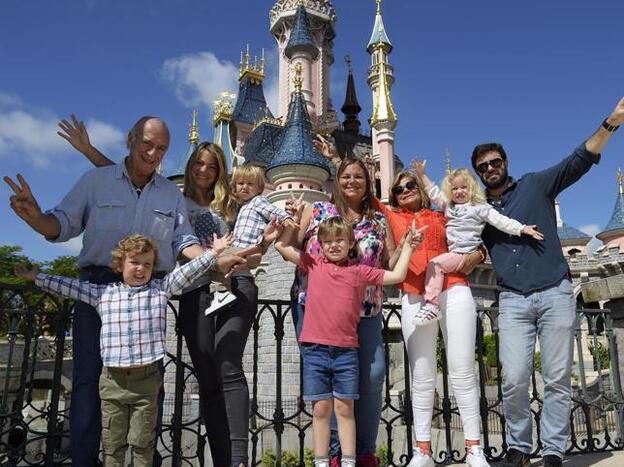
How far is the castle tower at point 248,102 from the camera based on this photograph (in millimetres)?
28094

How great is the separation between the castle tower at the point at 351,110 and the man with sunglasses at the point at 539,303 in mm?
34034

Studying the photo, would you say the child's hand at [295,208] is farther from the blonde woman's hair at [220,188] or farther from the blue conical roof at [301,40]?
the blue conical roof at [301,40]

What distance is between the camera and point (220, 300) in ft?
9.21

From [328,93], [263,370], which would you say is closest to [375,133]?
[328,93]

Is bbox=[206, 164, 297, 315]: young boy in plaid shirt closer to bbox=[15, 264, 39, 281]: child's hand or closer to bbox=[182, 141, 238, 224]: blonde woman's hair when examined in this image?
bbox=[182, 141, 238, 224]: blonde woman's hair

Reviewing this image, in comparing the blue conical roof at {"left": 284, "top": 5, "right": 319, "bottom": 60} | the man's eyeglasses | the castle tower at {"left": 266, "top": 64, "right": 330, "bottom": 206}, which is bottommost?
the man's eyeglasses

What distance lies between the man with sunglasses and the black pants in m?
1.71

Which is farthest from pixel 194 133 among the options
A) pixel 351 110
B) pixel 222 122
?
pixel 351 110

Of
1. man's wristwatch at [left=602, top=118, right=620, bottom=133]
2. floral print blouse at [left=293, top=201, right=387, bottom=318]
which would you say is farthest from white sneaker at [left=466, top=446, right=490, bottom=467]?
man's wristwatch at [left=602, top=118, right=620, bottom=133]

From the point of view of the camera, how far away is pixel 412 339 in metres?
3.15

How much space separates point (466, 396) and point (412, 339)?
47 cm

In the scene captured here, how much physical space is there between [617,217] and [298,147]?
28284mm

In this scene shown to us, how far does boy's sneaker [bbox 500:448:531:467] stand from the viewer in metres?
3.14

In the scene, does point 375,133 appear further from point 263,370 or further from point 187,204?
point 187,204
